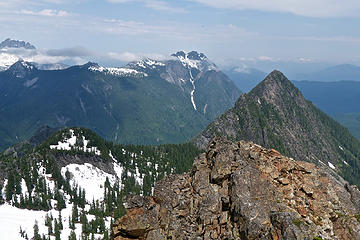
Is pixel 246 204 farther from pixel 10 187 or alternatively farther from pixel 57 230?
pixel 10 187

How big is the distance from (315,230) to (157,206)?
2123 cm

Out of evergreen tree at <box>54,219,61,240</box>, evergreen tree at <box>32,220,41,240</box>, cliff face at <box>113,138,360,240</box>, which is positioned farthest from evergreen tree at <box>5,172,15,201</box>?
cliff face at <box>113,138,360,240</box>

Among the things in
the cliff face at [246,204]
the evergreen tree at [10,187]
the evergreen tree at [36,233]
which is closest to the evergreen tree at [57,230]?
the evergreen tree at [36,233]

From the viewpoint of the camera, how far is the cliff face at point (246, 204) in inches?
1421

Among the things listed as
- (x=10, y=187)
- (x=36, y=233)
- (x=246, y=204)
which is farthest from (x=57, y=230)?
(x=246, y=204)

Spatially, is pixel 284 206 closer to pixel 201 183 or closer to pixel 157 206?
pixel 201 183

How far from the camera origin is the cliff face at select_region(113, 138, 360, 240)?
36094 mm

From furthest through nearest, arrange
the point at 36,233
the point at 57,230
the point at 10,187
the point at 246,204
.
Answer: the point at 10,187
the point at 57,230
the point at 36,233
the point at 246,204

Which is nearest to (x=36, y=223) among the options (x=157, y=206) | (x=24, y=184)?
(x=24, y=184)

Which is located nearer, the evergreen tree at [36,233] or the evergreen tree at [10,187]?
the evergreen tree at [36,233]

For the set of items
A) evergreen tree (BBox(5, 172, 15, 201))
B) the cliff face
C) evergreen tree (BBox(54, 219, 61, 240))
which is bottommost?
evergreen tree (BBox(54, 219, 61, 240))

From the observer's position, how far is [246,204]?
3844cm

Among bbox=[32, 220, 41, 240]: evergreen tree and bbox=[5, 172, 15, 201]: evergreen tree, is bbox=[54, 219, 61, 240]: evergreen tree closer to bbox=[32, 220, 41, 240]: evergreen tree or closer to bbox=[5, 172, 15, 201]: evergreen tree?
bbox=[32, 220, 41, 240]: evergreen tree

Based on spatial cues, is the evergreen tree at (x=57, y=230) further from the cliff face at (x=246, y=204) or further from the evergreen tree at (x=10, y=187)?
the cliff face at (x=246, y=204)
